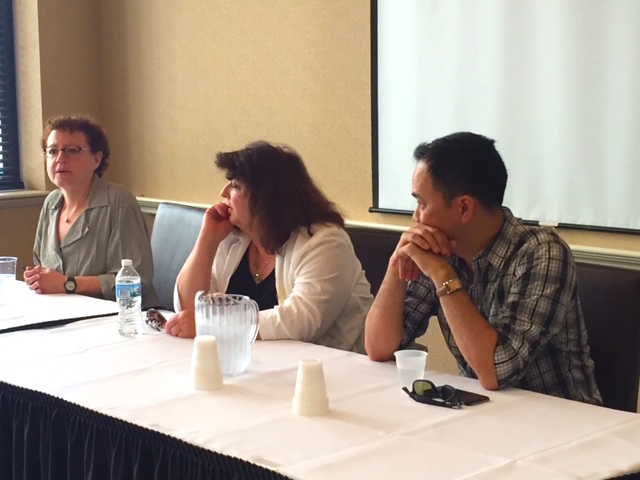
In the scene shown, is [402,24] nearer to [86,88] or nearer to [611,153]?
[611,153]

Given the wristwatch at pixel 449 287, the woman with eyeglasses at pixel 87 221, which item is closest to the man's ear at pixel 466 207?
the wristwatch at pixel 449 287

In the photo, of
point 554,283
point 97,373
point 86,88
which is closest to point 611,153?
point 554,283

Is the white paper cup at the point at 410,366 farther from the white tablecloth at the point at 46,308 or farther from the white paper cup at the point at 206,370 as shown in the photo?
the white tablecloth at the point at 46,308

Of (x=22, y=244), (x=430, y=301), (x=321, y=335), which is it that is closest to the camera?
(x=430, y=301)

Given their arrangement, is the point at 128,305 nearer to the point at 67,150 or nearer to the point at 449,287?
the point at 449,287

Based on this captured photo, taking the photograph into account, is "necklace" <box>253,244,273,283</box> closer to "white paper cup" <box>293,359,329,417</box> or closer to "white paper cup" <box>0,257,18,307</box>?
"white paper cup" <box>0,257,18,307</box>

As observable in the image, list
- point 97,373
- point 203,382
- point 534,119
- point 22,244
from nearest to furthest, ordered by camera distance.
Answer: point 203,382
point 97,373
point 534,119
point 22,244

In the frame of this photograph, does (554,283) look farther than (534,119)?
No

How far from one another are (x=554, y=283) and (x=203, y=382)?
0.72m

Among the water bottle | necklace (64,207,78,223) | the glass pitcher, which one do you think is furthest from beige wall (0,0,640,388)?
the glass pitcher

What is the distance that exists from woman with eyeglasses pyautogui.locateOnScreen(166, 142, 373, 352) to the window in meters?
2.46

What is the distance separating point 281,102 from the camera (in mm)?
3865

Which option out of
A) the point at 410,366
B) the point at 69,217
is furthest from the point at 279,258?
the point at 69,217

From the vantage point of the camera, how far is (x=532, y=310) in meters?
1.75
